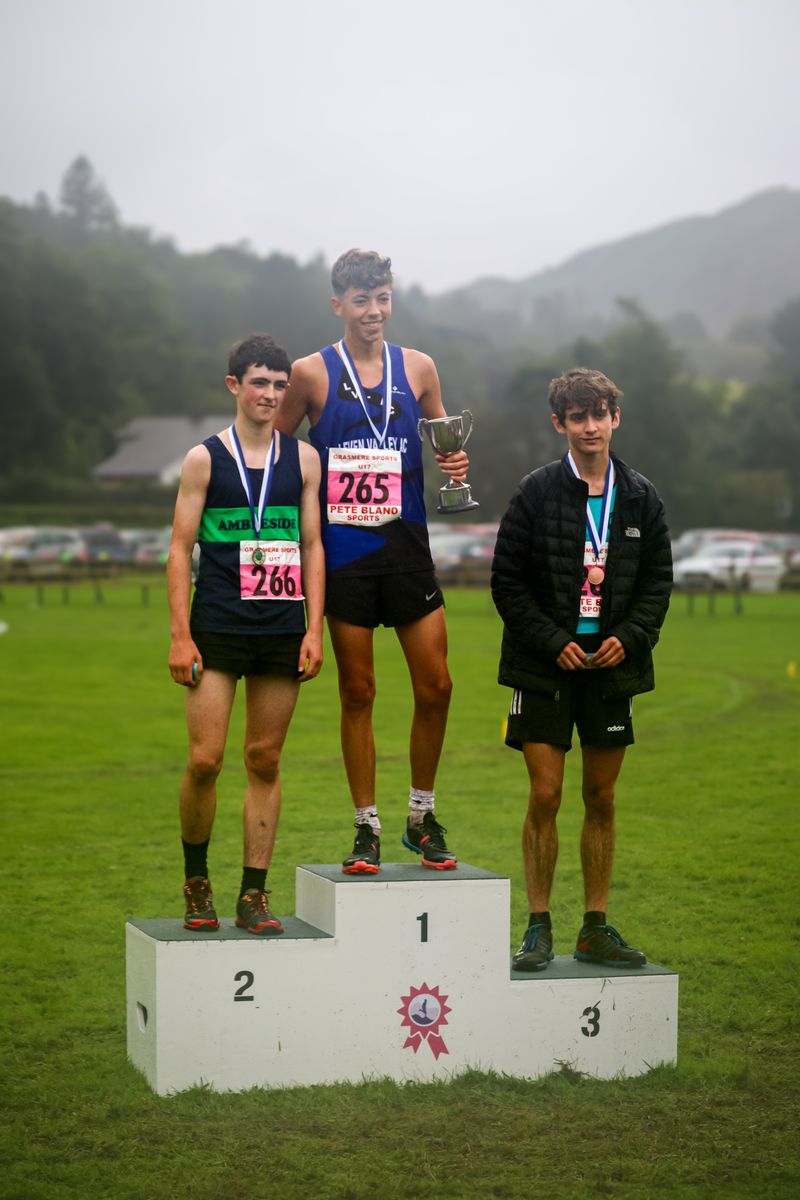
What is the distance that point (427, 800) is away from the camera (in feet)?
18.8

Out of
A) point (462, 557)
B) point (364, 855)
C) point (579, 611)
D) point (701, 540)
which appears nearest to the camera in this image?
point (364, 855)

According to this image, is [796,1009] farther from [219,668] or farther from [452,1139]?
[219,668]

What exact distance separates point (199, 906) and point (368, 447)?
1690 mm

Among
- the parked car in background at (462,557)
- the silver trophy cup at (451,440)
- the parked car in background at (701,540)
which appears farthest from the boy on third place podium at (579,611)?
the parked car in background at (701,540)

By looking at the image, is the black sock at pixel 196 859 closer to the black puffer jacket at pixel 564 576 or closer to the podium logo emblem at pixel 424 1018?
the podium logo emblem at pixel 424 1018

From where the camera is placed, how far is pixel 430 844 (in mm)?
5559

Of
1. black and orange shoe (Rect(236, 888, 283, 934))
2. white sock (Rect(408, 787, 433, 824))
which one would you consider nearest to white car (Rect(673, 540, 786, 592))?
white sock (Rect(408, 787, 433, 824))

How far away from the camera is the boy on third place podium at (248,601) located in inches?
205

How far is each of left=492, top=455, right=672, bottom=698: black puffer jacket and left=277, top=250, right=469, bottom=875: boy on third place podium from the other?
0.96ft

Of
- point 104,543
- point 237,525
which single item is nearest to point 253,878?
point 237,525

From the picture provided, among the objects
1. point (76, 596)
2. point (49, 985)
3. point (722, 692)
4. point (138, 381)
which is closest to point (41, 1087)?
point (49, 985)

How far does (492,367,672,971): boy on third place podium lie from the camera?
546 cm

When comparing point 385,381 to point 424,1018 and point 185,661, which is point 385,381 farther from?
point 424,1018

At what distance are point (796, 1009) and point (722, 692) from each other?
12.2 meters
